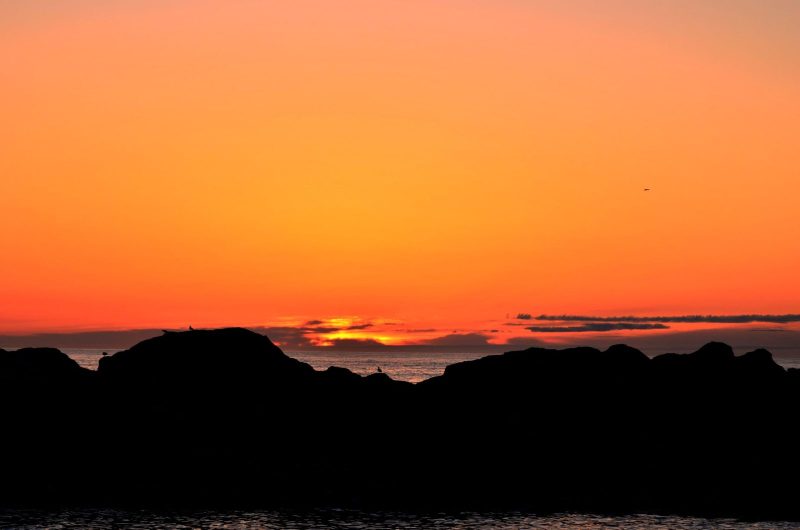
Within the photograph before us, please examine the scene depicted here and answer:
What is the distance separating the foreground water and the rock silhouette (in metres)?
3.33

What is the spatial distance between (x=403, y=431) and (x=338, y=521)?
18.4m

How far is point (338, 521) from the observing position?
62.6m

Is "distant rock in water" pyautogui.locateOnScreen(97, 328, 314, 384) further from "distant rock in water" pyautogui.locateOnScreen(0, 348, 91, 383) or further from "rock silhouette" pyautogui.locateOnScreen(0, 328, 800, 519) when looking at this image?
"distant rock in water" pyautogui.locateOnScreen(0, 348, 91, 383)

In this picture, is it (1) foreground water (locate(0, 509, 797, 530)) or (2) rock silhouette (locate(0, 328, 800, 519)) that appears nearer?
(1) foreground water (locate(0, 509, 797, 530))

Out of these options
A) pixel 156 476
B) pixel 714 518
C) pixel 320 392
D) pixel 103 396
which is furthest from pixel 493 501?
pixel 103 396

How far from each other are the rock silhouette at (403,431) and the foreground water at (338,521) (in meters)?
3.33

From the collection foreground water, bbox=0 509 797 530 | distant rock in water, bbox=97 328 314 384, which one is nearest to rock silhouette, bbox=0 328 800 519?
distant rock in water, bbox=97 328 314 384

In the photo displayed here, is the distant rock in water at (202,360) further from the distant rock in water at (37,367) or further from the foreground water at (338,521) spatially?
the foreground water at (338,521)

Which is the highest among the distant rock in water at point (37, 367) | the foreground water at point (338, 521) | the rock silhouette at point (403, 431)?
the distant rock in water at point (37, 367)

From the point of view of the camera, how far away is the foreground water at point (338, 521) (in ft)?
200

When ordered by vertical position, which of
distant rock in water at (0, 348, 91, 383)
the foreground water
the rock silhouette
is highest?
distant rock in water at (0, 348, 91, 383)

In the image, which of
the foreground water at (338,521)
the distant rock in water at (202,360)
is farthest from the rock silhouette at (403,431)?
the foreground water at (338,521)

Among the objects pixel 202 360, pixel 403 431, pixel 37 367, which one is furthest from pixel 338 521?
pixel 37 367

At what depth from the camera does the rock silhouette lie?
71.0 metres
